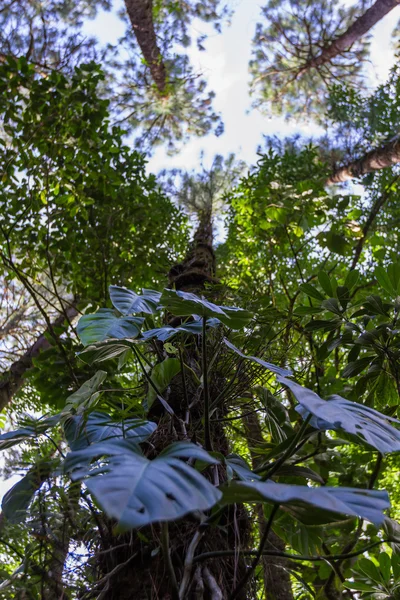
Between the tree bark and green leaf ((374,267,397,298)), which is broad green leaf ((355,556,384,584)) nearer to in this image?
green leaf ((374,267,397,298))

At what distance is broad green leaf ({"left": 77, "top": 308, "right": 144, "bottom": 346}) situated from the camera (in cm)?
120

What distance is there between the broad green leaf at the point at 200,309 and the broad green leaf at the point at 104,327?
12 cm

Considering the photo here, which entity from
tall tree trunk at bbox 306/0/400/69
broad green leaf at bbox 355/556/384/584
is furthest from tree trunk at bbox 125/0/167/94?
broad green leaf at bbox 355/556/384/584

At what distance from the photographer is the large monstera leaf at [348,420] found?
0.93 meters

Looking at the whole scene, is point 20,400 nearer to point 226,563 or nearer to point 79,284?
point 79,284

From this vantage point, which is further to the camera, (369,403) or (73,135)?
(73,135)

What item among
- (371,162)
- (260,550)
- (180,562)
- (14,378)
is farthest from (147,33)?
(260,550)

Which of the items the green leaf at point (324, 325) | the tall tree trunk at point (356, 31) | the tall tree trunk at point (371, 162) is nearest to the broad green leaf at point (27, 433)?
the green leaf at point (324, 325)

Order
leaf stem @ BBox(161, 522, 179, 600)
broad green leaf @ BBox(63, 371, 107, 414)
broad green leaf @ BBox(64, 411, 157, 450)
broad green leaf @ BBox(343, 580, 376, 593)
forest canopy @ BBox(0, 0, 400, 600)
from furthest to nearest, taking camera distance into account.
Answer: broad green leaf @ BBox(343, 580, 376, 593) → broad green leaf @ BBox(63, 371, 107, 414) → broad green leaf @ BBox(64, 411, 157, 450) → forest canopy @ BBox(0, 0, 400, 600) → leaf stem @ BBox(161, 522, 179, 600)

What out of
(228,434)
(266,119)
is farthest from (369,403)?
(266,119)

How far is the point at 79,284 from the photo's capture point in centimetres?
396

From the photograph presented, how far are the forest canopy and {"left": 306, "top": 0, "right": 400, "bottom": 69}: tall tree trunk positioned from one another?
0.04 m

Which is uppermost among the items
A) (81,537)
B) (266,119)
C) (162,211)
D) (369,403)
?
(266,119)

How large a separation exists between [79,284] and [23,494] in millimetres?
2830
